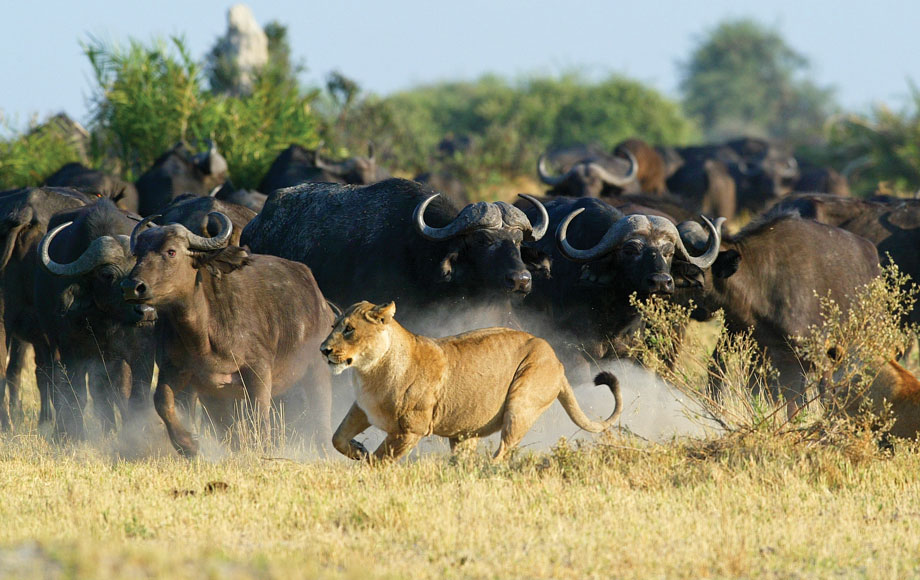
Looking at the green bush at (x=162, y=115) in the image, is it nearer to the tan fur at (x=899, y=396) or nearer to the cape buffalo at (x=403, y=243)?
Result: the cape buffalo at (x=403, y=243)

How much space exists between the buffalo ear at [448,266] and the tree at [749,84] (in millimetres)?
75603

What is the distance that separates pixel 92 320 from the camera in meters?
9.45

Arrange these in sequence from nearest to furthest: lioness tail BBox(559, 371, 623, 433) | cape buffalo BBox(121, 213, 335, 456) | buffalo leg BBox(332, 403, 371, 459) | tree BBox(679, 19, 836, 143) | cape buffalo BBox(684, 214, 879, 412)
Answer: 1. buffalo leg BBox(332, 403, 371, 459)
2. lioness tail BBox(559, 371, 623, 433)
3. cape buffalo BBox(121, 213, 335, 456)
4. cape buffalo BBox(684, 214, 879, 412)
5. tree BBox(679, 19, 836, 143)

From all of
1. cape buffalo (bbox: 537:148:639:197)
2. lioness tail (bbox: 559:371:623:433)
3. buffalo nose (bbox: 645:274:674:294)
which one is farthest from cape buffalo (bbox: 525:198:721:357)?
cape buffalo (bbox: 537:148:639:197)

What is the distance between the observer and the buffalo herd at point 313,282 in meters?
8.32

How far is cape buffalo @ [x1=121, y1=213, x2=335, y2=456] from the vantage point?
805 cm

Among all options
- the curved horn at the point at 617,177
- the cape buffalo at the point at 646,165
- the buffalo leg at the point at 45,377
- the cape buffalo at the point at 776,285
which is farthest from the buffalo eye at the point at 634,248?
the cape buffalo at the point at 646,165

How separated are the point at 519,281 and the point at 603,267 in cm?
91

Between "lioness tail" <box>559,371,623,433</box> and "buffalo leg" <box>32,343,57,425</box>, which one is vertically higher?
"lioness tail" <box>559,371,623,433</box>

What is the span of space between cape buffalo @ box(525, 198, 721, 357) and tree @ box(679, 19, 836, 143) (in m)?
74.8

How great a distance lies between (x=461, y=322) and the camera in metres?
9.82

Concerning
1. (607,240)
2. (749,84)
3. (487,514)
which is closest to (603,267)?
(607,240)

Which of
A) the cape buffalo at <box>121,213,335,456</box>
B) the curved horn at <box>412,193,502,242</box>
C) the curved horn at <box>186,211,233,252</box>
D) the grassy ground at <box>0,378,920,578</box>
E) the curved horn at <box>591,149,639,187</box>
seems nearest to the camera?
the grassy ground at <box>0,378,920,578</box>

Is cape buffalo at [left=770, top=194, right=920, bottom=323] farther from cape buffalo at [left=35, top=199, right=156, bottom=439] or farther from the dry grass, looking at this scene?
cape buffalo at [left=35, top=199, right=156, bottom=439]
